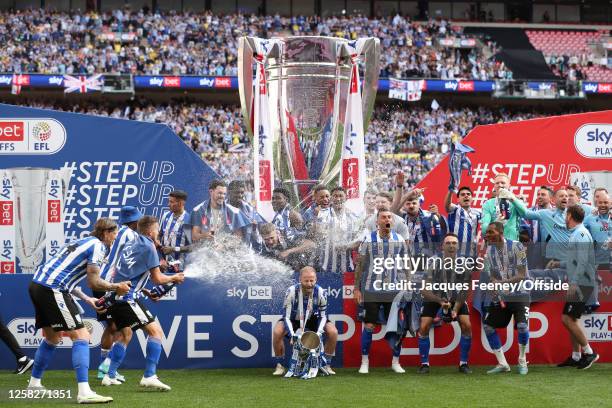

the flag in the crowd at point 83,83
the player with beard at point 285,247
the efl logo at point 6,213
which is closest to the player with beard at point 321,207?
the player with beard at point 285,247

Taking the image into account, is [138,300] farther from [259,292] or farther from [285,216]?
Result: [285,216]

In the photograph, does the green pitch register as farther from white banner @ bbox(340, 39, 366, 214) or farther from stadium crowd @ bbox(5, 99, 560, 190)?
stadium crowd @ bbox(5, 99, 560, 190)

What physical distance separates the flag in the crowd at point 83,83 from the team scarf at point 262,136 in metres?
25.9

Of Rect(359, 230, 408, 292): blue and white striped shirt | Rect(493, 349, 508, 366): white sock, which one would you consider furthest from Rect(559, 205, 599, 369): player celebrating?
Rect(359, 230, 408, 292): blue and white striped shirt

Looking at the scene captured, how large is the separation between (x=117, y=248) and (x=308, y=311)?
2067 millimetres

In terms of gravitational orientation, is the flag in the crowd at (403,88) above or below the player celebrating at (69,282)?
above

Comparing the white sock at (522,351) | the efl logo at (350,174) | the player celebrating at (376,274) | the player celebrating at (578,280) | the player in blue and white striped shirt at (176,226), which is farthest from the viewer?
the efl logo at (350,174)

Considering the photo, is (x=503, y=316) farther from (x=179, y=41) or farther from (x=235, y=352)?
(x=179, y=41)

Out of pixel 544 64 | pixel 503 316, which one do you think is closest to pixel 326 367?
pixel 503 316

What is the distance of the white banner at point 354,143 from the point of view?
12289 millimetres

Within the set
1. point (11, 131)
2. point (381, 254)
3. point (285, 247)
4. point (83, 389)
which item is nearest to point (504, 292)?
point (381, 254)

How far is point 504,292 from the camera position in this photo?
34.0 ft

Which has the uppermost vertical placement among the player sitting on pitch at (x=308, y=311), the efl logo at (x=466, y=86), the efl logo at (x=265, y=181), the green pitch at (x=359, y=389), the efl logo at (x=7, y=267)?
the efl logo at (x=466, y=86)

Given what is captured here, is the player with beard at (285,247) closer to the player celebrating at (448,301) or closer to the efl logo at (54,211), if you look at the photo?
the player celebrating at (448,301)
